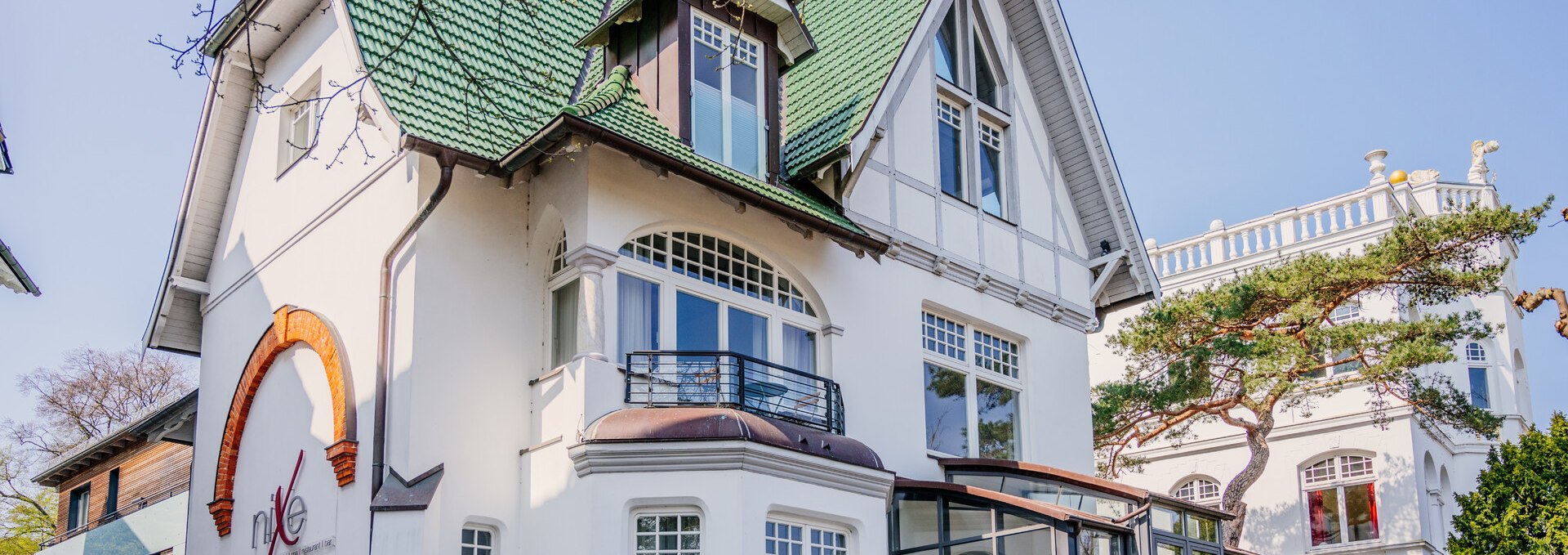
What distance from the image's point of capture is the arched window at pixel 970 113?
813 inches

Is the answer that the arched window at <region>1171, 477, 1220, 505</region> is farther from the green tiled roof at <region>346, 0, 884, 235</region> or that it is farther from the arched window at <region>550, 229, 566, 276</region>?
the arched window at <region>550, 229, 566, 276</region>

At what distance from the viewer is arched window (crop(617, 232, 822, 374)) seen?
1583 centimetres

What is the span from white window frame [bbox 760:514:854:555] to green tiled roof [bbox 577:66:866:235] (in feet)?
11.1

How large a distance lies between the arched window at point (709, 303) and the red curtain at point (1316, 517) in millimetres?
17682

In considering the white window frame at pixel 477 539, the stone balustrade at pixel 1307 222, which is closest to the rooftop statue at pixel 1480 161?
the stone balustrade at pixel 1307 222

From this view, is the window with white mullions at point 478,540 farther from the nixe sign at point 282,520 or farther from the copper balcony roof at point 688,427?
the nixe sign at point 282,520

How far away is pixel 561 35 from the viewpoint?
18.5 metres

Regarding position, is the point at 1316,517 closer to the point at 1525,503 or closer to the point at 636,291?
the point at 1525,503

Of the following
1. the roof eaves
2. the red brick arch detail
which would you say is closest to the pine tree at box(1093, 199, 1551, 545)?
the red brick arch detail

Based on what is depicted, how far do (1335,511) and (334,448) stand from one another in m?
22.8

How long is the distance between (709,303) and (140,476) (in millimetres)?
13519

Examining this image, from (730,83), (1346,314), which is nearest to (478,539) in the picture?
(730,83)

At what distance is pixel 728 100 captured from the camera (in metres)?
17.3

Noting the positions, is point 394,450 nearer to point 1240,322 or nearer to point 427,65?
point 427,65
